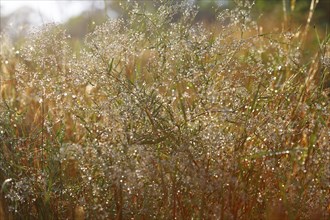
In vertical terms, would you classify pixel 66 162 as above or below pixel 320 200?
above

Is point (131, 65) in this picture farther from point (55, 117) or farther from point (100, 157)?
point (100, 157)

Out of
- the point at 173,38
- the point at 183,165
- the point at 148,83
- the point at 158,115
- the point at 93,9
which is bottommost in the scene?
the point at 183,165

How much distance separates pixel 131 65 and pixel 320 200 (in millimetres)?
967

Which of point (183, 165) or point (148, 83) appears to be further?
point (148, 83)

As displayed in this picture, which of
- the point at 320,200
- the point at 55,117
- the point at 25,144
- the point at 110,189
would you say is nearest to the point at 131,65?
the point at 55,117

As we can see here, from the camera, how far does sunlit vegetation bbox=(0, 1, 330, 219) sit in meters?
1.92

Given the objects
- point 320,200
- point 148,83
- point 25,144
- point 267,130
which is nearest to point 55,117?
point 25,144

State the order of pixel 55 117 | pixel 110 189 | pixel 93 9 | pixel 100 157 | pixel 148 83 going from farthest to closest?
pixel 93 9 → pixel 55 117 → pixel 148 83 → pixel 110 189 → pixel 100 157

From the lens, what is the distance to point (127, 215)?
1984 millimetres

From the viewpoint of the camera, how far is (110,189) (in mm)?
2012

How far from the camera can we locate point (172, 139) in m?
1.99

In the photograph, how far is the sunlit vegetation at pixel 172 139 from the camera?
192 centimetres

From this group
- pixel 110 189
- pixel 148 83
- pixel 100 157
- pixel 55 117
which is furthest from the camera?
pixel 55 117

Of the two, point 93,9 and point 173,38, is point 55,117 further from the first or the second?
point 93,9
